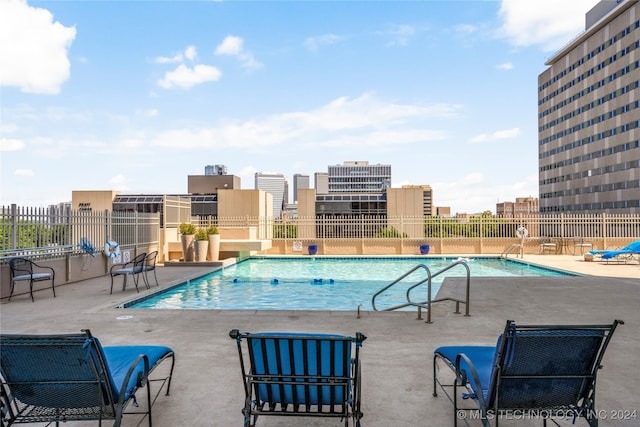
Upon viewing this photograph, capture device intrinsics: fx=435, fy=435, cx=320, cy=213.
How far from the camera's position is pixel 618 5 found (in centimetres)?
6041

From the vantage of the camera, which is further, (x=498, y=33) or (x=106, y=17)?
(x=498, y=33)

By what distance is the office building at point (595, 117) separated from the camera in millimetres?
60562

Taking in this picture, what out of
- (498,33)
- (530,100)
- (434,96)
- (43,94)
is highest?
(530,100)

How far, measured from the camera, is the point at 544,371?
246 centimetres

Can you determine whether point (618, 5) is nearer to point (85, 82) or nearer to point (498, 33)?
point (498, 33)

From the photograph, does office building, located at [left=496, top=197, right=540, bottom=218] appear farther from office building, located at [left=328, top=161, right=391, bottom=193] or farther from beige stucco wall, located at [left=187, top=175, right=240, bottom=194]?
beige stucco wall, located at [left=187, top=175, right=240, bottom=194]

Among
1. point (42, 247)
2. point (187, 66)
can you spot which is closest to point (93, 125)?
point (187, 66)

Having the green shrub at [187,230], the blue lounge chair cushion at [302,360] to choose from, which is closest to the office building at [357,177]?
the green shrub at [187,230]

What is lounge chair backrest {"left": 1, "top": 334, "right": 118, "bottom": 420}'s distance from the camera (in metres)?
2.32

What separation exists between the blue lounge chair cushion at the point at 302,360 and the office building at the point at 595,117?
71.7m

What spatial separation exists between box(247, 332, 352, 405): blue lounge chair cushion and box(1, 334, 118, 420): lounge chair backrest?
853 mm

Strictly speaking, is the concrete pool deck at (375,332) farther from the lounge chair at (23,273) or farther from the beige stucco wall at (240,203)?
the beige stucco wall at (240,203)

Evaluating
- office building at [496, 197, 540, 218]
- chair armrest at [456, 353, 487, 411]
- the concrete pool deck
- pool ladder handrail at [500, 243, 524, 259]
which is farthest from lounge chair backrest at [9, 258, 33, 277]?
office building at [496, 197, 540, 218]

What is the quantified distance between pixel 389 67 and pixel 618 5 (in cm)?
6165
